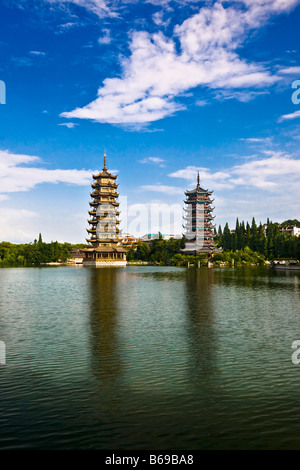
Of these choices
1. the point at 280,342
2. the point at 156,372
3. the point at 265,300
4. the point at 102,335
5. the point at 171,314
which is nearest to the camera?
the point at 156,372

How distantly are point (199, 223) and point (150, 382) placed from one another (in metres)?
91.9

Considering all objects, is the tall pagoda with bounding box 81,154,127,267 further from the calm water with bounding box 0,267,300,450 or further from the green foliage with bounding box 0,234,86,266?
the calm water with bounding box 0,267,300,450

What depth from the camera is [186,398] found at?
9664mm

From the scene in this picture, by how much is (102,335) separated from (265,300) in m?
15.9

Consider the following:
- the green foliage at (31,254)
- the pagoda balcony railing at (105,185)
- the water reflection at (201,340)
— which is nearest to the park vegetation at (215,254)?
the green foliage at (31,254)

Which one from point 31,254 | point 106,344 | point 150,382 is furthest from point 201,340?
point 31,254

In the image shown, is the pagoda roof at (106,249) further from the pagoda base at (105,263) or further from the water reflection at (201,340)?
the water reflection at (201,340)

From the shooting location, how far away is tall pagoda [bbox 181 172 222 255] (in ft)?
328

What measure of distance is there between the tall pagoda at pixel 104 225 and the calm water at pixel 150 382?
75.8m

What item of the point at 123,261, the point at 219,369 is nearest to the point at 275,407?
the point at 219,369

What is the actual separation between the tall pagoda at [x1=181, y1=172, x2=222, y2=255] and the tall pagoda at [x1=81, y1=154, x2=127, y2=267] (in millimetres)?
18122

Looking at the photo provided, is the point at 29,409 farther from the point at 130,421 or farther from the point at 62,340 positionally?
the point at 62,340

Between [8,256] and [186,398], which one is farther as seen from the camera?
[8,256]

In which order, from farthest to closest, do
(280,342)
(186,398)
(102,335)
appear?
(102,335) < (280,342) < (186,398)
